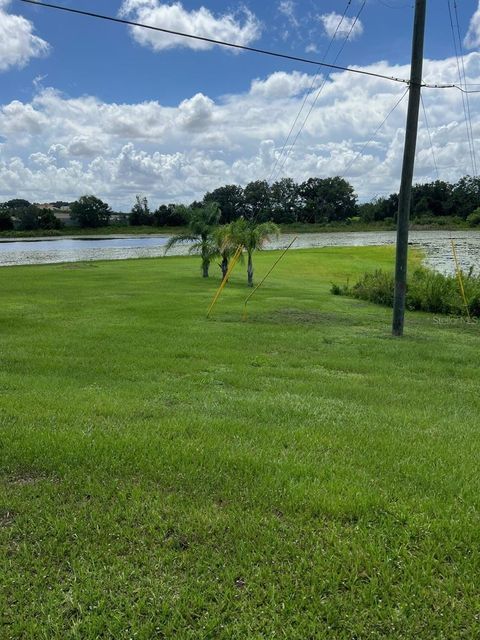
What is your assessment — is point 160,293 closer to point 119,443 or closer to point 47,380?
point 47,380

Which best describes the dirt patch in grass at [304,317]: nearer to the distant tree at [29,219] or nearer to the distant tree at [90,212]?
the distant tree at [29,219]

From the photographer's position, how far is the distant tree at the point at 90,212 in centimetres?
11338

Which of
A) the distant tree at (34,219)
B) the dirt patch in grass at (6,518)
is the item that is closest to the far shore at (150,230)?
the distant tree at (34,219)

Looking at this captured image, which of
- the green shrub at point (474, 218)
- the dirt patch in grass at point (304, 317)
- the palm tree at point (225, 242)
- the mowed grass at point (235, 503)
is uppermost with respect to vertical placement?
the green shrub at point (474, 218)

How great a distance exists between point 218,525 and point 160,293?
20.1 meters

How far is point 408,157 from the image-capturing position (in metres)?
13.1

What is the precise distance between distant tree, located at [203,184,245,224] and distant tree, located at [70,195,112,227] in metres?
26.8

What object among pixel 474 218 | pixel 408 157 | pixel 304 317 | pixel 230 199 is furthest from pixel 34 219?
pixel 408 157

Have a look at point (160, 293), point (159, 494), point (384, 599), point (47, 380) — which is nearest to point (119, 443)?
point (159, 494)

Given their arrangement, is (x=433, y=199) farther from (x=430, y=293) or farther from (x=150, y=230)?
(x=430, y=293)

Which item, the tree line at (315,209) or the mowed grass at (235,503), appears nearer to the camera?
the mowed grass at (235,503)

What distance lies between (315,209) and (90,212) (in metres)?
A: 49.8

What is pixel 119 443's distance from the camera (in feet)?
15.7

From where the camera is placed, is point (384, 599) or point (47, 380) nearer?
point (384, 599)
